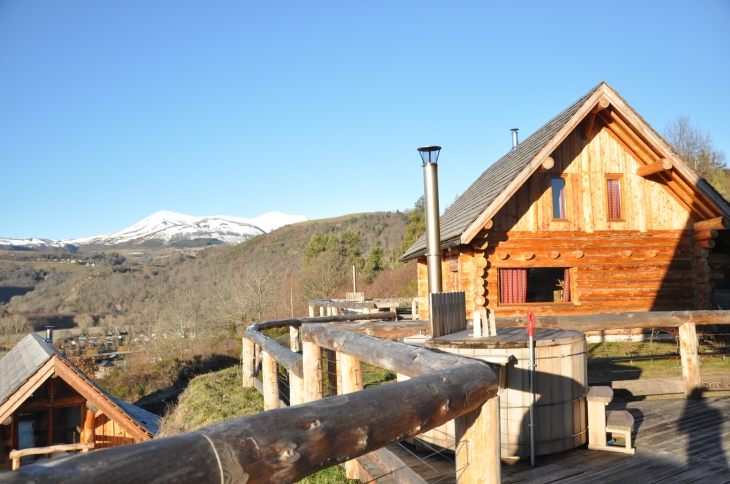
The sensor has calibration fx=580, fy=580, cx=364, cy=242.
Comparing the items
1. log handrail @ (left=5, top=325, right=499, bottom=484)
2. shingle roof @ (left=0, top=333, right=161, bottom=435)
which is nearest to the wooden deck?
log handrail @ (left=5, top=325, right=499, bottom=484)

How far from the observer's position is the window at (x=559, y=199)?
1572cm

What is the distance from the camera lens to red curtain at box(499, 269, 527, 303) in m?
15.6

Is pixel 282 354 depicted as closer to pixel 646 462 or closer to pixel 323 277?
pixel 646 462

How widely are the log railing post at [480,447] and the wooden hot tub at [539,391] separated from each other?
228 cm

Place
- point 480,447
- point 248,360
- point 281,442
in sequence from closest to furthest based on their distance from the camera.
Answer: point 281,442
point 480,447
point 248,360

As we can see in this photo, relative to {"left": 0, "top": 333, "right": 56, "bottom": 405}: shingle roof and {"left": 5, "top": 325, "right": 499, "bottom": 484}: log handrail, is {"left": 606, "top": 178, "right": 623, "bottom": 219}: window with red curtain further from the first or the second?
{"left": 0, "top": 333, "right": 56, "bottom": 405}: shingle roof

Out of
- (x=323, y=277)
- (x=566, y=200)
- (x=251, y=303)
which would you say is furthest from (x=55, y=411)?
(x=323, y=277)

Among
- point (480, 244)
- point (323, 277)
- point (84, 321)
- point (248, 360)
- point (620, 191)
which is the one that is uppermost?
point (620, 191)

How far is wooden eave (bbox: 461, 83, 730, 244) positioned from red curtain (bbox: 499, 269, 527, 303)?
1.76m

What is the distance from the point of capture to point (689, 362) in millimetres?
8242

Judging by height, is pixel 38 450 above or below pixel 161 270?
below

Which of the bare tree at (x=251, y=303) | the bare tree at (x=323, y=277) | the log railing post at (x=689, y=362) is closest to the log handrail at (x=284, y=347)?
the log railing post at (x=689, y=362)

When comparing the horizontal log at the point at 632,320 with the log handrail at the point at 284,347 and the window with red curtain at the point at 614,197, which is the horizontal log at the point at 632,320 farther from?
the window with red curtain at the point at 614,197

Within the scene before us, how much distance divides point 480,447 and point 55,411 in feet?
50.1
